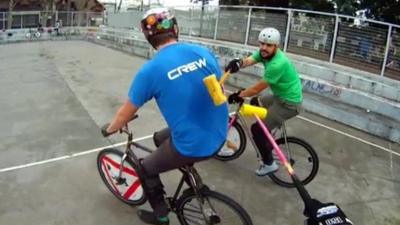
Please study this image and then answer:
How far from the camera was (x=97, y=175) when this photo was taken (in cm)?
547

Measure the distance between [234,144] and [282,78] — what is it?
1.32 metres

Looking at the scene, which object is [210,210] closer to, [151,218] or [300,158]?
[151,218]

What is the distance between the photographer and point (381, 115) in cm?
801

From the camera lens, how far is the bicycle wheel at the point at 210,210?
3.63m

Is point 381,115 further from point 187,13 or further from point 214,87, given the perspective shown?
point 187,13

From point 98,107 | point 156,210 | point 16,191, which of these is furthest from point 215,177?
point 98,107

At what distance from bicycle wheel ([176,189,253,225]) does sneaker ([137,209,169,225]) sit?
0.14 meters

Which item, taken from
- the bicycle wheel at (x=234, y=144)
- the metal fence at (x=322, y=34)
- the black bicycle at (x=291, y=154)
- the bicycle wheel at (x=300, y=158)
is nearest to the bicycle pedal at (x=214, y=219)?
the black bicycle at (x=291, y=154)

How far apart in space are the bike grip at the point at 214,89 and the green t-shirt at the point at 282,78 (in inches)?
72.5

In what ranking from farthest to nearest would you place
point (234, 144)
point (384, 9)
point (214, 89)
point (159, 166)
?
point (384, 9) → point (234, 144) → point (159, 166) → point (214, 89)

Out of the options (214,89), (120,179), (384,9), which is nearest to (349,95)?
(120,179)

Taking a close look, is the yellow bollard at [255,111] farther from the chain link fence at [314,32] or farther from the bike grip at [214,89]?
the chain link fence at [314,32]

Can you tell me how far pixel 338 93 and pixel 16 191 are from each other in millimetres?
6368

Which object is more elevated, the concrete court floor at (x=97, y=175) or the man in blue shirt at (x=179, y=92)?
the man in blue shirt at (x=179, y=92)
